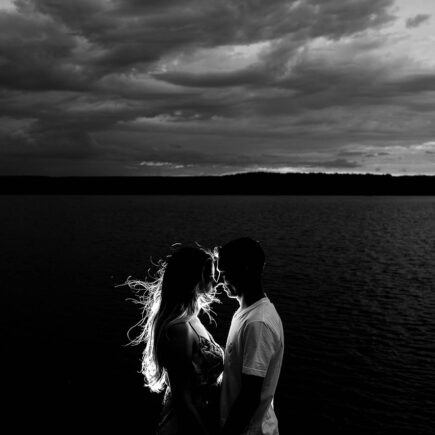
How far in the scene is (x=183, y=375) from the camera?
4105mm

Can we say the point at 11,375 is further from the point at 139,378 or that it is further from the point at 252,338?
the point at 252,338

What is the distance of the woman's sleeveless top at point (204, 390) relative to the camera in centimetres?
424

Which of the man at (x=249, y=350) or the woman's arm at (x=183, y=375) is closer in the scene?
the man at (x=249, y=350)

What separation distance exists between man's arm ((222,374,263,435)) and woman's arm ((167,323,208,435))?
428mm

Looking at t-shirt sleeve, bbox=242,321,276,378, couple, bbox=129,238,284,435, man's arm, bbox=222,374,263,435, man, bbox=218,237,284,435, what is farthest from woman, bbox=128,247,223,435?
t-shirt sleeve, bbox=242,321,276,378

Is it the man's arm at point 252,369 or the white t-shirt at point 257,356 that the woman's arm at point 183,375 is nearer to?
the white t-shirt at point 257,356

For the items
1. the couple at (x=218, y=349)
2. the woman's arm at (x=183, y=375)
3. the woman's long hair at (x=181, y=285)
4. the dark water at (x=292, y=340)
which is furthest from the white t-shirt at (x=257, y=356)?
the dark water at (x=292, y=340)

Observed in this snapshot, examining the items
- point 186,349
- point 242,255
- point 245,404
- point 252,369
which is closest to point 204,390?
point 186,349

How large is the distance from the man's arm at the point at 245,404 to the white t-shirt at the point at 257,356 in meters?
0.07

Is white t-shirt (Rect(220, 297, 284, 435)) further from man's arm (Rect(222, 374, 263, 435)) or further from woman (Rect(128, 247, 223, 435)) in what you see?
woman (Rect(128, 247, 223, 435))

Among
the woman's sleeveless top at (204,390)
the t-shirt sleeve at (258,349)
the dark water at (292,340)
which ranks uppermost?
the t-shirt sleeve at (258,349)

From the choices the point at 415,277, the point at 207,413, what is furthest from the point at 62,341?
the point at 415,277

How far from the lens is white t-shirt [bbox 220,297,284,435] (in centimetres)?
367

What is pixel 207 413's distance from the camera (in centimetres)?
426
